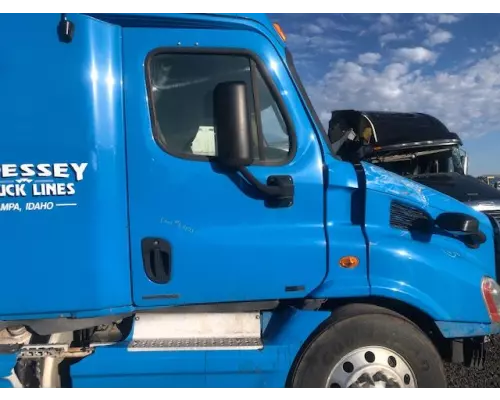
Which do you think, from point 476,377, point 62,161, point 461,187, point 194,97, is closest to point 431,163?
point 461,187

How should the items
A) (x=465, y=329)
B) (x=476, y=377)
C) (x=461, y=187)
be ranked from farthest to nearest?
(x=461, y=187) → (x=476, y=377) → (x=465, y=329)

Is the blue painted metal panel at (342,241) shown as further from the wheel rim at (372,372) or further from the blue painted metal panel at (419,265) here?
the wheel rim at (372,372)

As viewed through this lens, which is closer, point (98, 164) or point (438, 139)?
point (98, 164)

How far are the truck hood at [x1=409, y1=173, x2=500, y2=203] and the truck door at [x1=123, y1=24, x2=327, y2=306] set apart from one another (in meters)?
4.53

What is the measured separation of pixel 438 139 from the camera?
7.13m

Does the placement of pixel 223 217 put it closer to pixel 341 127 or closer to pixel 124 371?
pixel 124 371

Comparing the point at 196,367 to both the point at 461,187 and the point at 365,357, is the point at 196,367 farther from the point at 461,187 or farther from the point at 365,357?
the point at 461,187

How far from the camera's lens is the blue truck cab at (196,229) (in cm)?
246

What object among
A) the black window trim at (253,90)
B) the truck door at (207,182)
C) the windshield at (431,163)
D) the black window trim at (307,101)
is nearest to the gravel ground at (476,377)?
the truck door at (207,182)

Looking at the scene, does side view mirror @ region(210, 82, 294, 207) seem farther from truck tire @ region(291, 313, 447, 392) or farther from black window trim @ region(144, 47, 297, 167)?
truck tire @ region(291, 313, 447, 392)

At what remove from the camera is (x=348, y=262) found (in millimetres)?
2674

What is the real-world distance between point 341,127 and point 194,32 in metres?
5.08

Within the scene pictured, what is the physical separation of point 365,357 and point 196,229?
121 centimetres
